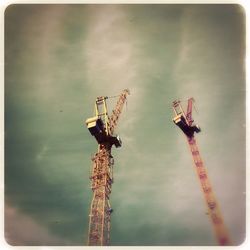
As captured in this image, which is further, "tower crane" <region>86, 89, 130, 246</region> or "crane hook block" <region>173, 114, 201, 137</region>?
"crane hook block" <region>173, 114, 201, 137</region>

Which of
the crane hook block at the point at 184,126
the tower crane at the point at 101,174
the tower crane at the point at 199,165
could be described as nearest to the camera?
the tower crane at the point at 199,165

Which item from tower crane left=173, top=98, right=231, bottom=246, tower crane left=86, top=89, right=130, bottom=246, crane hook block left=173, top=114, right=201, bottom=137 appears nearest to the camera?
tower crane left=173, top=98, right=231, bottom=246

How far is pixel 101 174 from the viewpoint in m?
17.0

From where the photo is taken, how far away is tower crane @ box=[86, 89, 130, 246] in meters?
15.4

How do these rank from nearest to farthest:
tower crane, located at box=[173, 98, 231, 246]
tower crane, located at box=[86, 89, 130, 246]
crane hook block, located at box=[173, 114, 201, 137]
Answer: tower crane, located at box=[173, 98, 231, 246]
tower crane, located at box=[86, 89, 130, 246]
crane hook block, located at box=[173, 114, 201, 137]

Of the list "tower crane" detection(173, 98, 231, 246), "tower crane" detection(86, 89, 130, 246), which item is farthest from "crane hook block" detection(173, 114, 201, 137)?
"tower crane" detection(86, 89, 130, 246)

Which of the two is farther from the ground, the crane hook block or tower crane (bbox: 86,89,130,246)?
the crane hook block

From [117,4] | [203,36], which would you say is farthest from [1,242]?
[203,36]

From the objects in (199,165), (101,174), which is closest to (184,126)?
(199,165)

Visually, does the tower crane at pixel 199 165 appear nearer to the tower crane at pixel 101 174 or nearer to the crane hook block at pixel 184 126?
the crane hook block at pixel 184 126

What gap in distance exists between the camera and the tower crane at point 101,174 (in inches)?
605

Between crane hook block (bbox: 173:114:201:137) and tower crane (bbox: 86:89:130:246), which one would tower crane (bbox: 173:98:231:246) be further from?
tower crane (bbox: 86:89:130:246)

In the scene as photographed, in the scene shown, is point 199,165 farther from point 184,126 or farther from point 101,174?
point 101,174

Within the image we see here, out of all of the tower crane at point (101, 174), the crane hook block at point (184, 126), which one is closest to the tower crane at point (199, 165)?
the crane hook block at point (184, 126)
